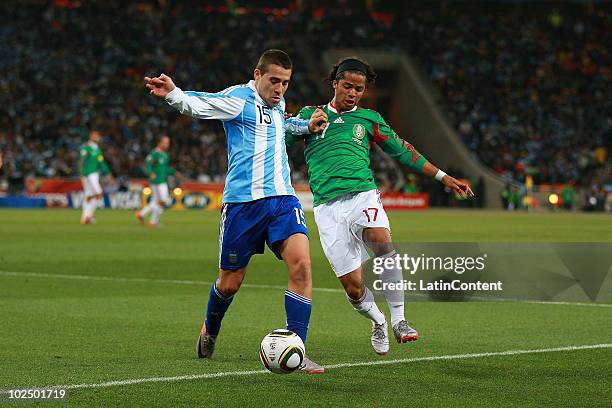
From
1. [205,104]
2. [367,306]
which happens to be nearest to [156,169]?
[367,306]

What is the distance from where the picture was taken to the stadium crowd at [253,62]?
149 ft

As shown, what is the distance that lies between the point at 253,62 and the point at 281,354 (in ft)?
145

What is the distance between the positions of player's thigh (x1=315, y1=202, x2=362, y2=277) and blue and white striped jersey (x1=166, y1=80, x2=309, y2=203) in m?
1.03

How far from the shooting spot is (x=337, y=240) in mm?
8547

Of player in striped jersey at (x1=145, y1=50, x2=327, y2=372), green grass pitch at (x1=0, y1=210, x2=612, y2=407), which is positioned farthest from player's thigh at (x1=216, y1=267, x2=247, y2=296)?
green grass pitch at (x1=0, y1=210, x2=612, y2=407)

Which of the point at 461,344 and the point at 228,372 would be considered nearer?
the point at 228,372

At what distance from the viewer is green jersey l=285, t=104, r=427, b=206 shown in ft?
28.3

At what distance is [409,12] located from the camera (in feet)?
186

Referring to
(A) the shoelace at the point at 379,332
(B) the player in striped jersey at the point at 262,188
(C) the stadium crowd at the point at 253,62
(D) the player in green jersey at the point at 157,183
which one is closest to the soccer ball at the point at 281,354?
(B) the player in striped jersey at the point at 262,188

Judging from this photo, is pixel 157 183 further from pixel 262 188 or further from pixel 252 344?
pixel 262 188

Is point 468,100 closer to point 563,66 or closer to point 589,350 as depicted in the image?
point 563,66

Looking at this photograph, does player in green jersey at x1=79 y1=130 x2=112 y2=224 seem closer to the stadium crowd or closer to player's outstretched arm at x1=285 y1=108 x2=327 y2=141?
the stadium crowd

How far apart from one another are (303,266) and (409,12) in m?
50.8

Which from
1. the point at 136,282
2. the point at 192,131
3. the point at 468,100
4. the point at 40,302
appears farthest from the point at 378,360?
the point at 468,100
